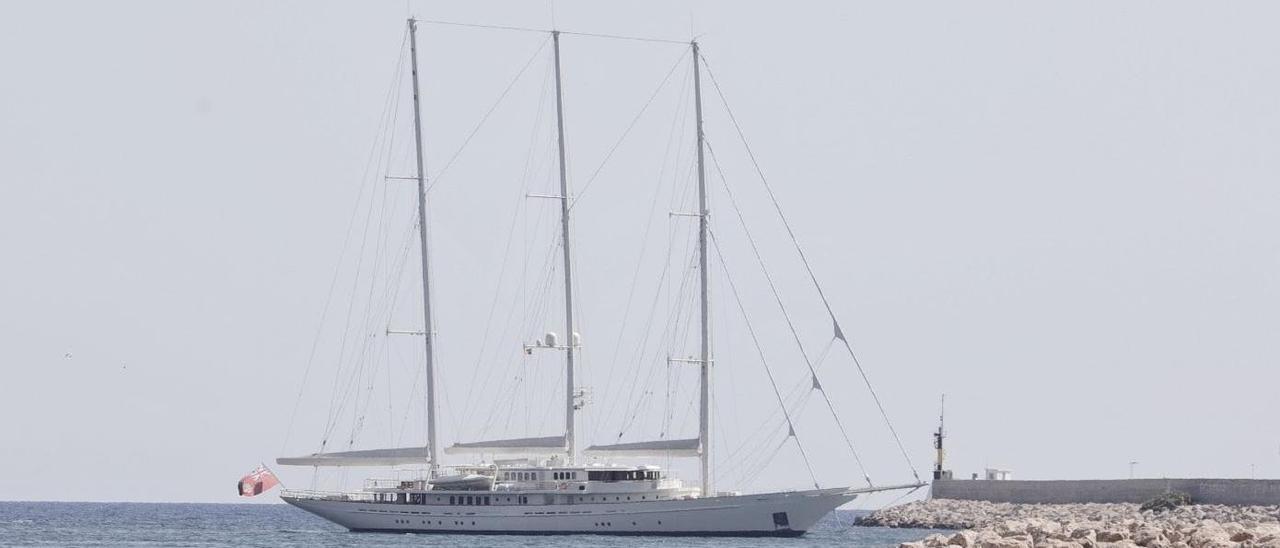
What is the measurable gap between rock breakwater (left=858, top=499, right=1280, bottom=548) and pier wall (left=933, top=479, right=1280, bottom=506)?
87 cm

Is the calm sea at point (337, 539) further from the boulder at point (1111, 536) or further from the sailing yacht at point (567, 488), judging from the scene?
the boulder at point (1111, 536)

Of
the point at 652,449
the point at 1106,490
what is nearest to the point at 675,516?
the point at 652,449

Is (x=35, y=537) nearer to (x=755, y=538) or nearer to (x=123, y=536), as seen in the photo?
(x=123, y=536)

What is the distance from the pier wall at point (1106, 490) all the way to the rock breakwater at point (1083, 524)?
87cm

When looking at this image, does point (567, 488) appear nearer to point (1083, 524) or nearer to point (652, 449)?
point (652, 449)

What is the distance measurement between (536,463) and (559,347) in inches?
149

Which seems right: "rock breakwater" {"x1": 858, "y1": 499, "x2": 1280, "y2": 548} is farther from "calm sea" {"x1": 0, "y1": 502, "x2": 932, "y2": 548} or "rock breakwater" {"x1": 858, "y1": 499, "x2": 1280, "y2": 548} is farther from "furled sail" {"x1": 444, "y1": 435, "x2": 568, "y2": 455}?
"furled sail" {"x1": 444, "y1": 435, "x2": 568, "y2": 455}

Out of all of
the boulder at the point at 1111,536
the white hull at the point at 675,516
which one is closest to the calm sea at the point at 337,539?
the white hull at the point at 675,516

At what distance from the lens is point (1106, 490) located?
7338cm

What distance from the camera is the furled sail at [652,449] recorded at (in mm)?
65562

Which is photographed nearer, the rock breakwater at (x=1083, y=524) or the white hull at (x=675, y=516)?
the rock breakwater at (x=1083, y=524)

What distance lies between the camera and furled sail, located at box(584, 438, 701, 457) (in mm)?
65562

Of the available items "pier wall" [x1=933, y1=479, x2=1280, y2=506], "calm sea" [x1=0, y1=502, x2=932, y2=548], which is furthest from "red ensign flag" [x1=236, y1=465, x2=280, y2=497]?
"pier wall" [x1=933, y1=479, x2=1280, y2=506]

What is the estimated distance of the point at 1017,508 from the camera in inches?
2970
